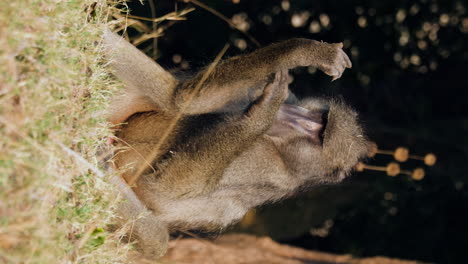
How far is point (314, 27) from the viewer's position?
5996 mm

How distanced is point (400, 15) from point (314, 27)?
829 millimetres

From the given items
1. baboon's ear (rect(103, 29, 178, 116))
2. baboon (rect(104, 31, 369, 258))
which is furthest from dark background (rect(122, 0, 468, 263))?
baboon's ear (rect(103, 29, 178, 116))

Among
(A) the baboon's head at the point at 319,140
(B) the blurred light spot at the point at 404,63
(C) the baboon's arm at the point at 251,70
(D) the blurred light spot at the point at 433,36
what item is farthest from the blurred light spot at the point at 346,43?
(C) the baboon's arm at the point at 251,70

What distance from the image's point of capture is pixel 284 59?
2922mm

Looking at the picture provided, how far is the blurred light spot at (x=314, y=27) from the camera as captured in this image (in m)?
5.98

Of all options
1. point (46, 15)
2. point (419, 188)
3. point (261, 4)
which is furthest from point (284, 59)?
point (419, 188)

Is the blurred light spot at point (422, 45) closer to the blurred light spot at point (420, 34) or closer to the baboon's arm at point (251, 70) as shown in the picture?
the blurred light spot at point (420, 34)

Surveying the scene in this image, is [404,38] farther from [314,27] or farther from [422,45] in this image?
[314,27]

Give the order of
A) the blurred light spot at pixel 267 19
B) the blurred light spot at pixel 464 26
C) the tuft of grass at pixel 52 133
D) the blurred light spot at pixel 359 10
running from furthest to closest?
1. the blurred light spot at pixel 267 19
2. the blurred light spot at pixel 359 10
3. the blurred light spot at pixel 464 26
4. the tuft of grass at pixel 52 133

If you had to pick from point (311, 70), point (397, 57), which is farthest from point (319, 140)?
point (397, 57)

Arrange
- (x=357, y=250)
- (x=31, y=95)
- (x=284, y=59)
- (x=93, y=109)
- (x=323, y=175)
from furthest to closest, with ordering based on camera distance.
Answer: (x=357, y=250) → (x=323, y=175) → (x=284, y=59) → (x=93, y=109) → (x=31, y=95)

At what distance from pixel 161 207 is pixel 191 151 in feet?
1.14

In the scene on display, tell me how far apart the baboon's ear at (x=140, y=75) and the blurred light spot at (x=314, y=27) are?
123 inches

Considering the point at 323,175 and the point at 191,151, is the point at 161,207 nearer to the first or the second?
the point at 191,151
